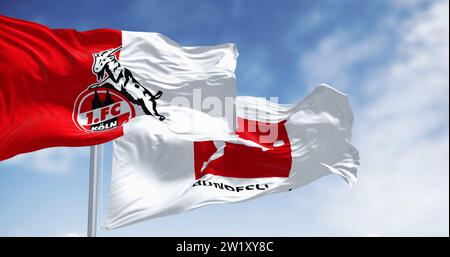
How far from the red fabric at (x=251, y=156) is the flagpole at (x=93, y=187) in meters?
2.24

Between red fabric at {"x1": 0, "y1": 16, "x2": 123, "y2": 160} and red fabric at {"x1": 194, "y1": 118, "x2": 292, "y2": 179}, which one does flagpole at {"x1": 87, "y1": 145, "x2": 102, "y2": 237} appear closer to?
red fabric at {"x1": 0, "y1": 16, "x2": 123, "y2": 160}

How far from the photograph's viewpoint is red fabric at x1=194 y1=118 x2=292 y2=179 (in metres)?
11.6

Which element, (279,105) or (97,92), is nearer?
(97,92)

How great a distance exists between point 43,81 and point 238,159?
14.9 ft

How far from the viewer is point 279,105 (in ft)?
43.1

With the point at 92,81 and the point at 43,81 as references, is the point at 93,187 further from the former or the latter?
the point at 43,81

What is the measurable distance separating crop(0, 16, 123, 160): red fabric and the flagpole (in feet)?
1.38

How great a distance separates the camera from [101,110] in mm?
11195

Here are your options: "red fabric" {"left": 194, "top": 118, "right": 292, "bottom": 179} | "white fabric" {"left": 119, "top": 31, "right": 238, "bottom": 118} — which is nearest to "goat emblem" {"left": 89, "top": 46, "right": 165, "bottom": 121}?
"white fabric" {"left": 119, "top": 31, "right": 238, "bottom": 118}

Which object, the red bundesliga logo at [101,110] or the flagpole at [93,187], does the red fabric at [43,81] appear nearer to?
the red bundesliga logo at [101,110]
